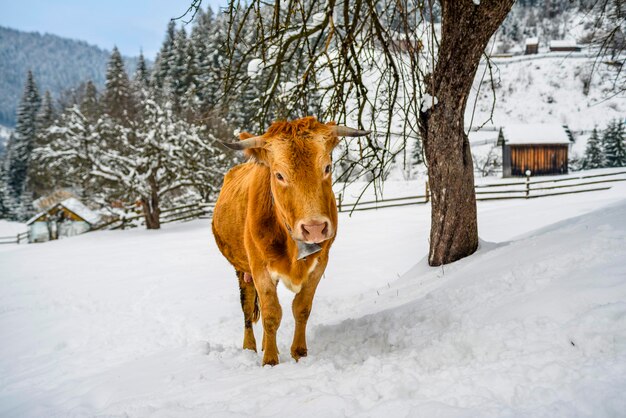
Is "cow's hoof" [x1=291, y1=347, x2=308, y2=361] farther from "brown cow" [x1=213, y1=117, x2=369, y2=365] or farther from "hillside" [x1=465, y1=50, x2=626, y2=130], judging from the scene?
"hillside" [x1=465, y1=50, x2=626, y2=130]

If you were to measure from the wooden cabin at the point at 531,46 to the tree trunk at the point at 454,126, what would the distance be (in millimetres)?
78423

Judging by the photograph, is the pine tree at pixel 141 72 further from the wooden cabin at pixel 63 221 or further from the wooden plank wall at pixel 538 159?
the wooden plank wall at pixel 538 159

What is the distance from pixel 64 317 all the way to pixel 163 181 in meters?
17.3

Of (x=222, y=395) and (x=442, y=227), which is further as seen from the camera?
(x=442, y=227)

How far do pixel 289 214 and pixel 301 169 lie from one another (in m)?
0.34

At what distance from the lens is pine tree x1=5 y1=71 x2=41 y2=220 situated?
4939 cm

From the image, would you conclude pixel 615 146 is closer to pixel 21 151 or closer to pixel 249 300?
pixel 249 300

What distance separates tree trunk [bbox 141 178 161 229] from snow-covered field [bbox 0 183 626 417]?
15.4 m

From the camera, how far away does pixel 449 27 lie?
4879 mm

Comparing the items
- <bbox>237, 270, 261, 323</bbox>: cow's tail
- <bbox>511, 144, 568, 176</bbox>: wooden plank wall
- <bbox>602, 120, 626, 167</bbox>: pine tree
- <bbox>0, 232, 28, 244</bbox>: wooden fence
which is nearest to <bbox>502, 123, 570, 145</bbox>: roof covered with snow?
<bbox>511, 144, 568, 176</bbox>: wooden plank wall

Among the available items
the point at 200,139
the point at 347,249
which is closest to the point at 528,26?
the point at 200,139

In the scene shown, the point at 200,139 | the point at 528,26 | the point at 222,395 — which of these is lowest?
the point at 222,395

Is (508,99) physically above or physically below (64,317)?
above

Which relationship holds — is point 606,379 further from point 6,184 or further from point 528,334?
point 6,184
